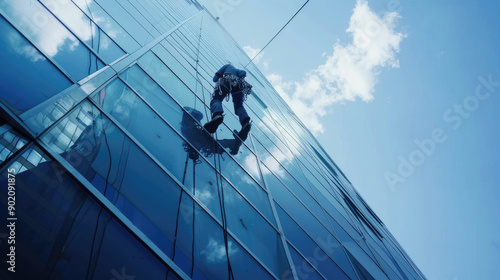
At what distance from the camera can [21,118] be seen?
186 cm

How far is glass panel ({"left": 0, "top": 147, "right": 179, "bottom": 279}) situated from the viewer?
1581 mm

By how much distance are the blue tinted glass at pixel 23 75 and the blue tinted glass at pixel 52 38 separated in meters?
0.16

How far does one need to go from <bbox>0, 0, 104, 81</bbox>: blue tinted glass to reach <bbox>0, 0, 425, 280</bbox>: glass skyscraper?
0.05 feet

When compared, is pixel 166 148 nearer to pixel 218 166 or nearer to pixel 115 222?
pixel 218 166

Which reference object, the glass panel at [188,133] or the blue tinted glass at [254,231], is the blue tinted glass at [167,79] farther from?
the blue tinted glass at [254,231]

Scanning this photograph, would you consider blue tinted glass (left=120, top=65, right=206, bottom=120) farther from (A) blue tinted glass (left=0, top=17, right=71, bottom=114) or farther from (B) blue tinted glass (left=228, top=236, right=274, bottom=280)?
(B) blue tinted glass (left=228, top=236, right=274, bottom=280)

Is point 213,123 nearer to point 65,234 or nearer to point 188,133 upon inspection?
point 188,133

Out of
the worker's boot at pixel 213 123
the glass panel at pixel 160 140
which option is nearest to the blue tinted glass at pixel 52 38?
the glass panel at pixel 160 140

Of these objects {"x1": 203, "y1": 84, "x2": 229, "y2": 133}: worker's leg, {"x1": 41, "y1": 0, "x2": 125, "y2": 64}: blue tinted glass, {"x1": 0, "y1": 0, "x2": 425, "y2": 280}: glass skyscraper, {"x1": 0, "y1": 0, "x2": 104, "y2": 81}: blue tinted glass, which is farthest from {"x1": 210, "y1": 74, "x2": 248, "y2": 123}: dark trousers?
{"x1": 0, "y1": 0, "x2": 104, "y2": 81}: blue tinted glass

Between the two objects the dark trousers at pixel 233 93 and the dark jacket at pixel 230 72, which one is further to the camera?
the dark jacket at pixel 230 72

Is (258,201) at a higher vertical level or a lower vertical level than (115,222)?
higher

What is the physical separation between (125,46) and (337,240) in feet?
17.5

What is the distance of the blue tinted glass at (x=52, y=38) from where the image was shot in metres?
2.74

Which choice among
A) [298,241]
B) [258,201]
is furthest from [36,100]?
[298,241]
